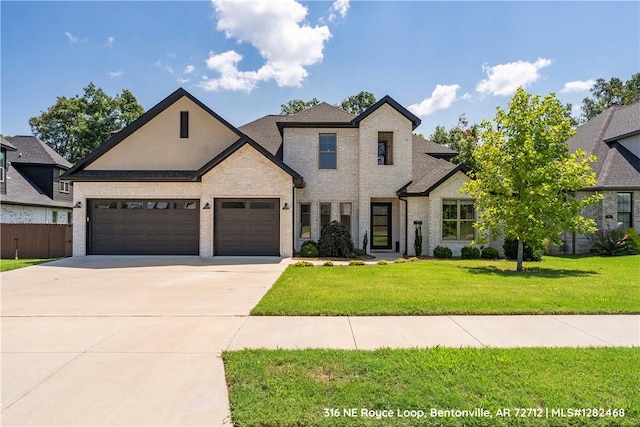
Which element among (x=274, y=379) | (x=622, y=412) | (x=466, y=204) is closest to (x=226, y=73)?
(x=466, y=204)

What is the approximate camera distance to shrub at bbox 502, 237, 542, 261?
15.2m

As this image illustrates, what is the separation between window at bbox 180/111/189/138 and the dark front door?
10.2 m

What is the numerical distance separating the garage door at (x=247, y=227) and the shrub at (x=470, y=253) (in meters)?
8.48

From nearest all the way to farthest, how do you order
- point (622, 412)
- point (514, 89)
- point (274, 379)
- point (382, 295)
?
1. point (622, 412)
2. point (274, 379)
3. point (382, 295)
4. point (514, 89)

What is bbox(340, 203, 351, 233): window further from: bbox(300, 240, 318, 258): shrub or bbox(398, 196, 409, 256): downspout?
bbox(300, 240, 318, 258): shrub

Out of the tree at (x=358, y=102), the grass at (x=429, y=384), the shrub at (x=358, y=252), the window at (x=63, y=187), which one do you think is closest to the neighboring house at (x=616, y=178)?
the shrub at (x=358, y=252)

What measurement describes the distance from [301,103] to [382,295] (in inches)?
1549

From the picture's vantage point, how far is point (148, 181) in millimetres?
16500

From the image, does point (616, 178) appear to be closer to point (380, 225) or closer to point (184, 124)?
point (380, 225)

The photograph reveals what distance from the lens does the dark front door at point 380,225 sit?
63.5ft

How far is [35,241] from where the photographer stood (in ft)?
59.1

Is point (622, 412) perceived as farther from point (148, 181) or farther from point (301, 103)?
point (301, 103)

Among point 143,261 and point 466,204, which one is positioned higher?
point 466,204

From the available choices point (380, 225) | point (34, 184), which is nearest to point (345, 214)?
point (380, 225)
